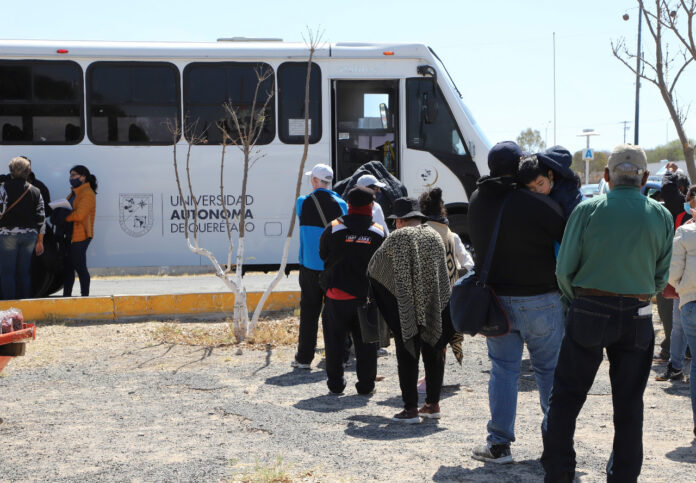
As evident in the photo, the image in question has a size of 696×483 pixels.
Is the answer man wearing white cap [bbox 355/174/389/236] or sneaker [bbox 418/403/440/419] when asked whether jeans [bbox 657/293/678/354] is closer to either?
man wearing white cap [bbox 355/174/389/236]

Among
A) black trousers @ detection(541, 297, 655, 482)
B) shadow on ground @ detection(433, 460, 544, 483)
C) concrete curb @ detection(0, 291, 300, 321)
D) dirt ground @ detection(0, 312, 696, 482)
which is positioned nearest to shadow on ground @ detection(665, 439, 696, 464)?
dirt ground @ detection(0, 312, 696, 482)

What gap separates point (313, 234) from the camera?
7562mm

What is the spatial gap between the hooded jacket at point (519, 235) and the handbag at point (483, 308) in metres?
0.05

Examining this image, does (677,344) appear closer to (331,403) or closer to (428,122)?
(331,403)

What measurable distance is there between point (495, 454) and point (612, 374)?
A: 97cm

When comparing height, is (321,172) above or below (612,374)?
above

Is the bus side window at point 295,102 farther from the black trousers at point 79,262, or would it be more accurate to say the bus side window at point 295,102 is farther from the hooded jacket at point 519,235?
the hooded jacket at point 519,235

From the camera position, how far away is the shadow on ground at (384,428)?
5.62 m

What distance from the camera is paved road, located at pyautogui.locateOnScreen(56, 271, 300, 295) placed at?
13.7m

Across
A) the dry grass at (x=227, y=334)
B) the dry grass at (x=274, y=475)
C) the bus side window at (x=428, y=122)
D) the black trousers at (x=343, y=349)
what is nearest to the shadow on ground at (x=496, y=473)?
the dry grass at (x=274, y=475)

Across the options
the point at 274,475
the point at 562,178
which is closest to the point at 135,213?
the point at 274,475

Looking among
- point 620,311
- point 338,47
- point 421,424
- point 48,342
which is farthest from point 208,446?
point 338,47

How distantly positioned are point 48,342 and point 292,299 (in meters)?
3.12

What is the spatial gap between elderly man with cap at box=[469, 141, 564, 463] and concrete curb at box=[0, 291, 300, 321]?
5918mm
